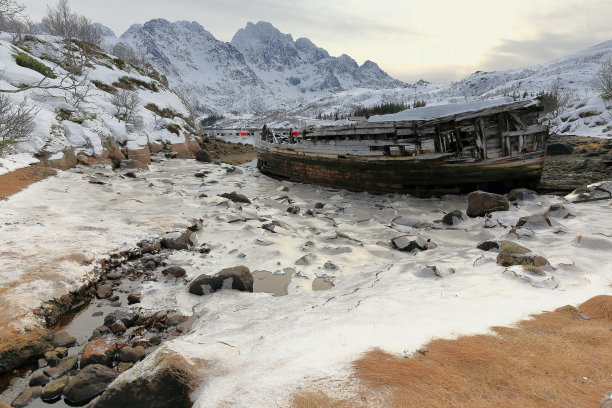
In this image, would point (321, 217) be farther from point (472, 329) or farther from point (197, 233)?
point (472, 329)

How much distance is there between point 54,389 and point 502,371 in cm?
375

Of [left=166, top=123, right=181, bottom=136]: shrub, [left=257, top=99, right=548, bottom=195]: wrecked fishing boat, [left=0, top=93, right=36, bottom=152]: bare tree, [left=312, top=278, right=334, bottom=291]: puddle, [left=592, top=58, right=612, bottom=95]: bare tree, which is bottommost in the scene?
[left=312, top=278, right=334, bottom=291]: puddle

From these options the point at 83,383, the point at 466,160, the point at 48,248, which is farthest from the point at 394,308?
the point at 466,160

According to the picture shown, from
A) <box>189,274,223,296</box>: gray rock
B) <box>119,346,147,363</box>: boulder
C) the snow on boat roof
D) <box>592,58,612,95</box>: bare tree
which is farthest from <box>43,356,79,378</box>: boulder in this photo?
<box>592,58,612,95</box>: bare tree

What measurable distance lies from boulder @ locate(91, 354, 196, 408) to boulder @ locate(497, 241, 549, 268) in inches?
176

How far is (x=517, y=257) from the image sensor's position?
180 inches

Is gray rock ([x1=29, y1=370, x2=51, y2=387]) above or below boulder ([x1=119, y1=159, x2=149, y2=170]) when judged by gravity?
below

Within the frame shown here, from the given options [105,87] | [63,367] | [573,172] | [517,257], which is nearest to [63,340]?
[63,367]

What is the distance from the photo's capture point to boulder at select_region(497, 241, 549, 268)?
4.41m

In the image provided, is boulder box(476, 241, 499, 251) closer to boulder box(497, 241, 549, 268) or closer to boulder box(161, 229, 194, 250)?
boulder box(497, 241, 549, 268)

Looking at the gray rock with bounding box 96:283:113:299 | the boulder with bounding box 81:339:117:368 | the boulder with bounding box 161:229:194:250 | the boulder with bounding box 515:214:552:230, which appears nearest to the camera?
the boulder with bounding box 81:339:117:368

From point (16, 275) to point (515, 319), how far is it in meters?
6.08

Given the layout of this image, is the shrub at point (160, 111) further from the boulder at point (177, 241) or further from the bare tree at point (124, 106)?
the boulder at point (177, 241)

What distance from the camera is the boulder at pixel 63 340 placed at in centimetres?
351
